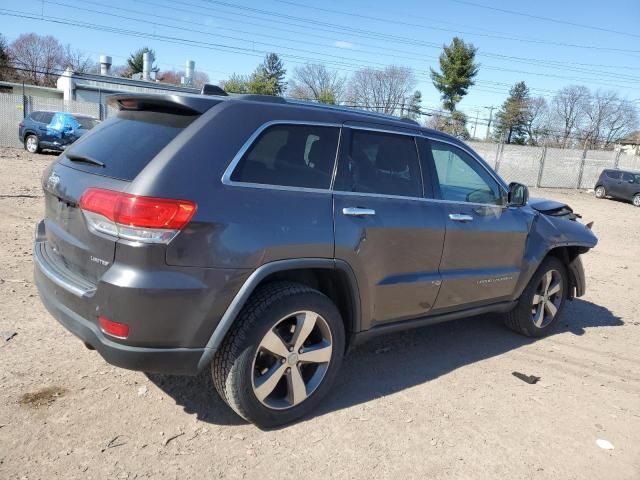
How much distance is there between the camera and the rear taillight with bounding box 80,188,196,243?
246 cm

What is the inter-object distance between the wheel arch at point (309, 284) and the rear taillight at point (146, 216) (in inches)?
18.5

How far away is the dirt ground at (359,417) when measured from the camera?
2723 mm

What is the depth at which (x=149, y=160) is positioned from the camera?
2.65m

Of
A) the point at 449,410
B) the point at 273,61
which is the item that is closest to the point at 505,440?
the point at 449,410

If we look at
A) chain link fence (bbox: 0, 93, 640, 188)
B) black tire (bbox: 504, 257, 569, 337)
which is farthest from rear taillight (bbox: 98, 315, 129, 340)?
chain link fence (bbox: 0, 93, 640, 188)

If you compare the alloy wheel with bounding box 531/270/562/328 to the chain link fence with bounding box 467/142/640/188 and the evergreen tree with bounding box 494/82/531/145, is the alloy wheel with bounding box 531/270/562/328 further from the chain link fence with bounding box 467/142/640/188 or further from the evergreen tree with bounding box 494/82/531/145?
the evergreen tree with bounding box 494/82/531/145

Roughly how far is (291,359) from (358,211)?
3.16 feet

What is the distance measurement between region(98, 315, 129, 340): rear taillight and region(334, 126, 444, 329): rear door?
121 cm

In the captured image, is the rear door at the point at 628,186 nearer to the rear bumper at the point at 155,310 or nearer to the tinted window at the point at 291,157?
the tinted window at the point at 291,157

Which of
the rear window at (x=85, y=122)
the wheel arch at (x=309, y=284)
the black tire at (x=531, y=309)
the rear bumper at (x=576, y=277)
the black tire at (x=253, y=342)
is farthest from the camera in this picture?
the rear window at (x=85, y=122)

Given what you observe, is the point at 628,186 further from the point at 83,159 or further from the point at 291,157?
the point at 83,159

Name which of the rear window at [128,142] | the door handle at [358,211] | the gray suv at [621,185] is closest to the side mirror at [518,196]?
the door handle at [358,211]

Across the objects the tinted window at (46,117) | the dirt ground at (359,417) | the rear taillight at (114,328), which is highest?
the tinted window at (46,117)

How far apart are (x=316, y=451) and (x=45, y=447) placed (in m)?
1.40
